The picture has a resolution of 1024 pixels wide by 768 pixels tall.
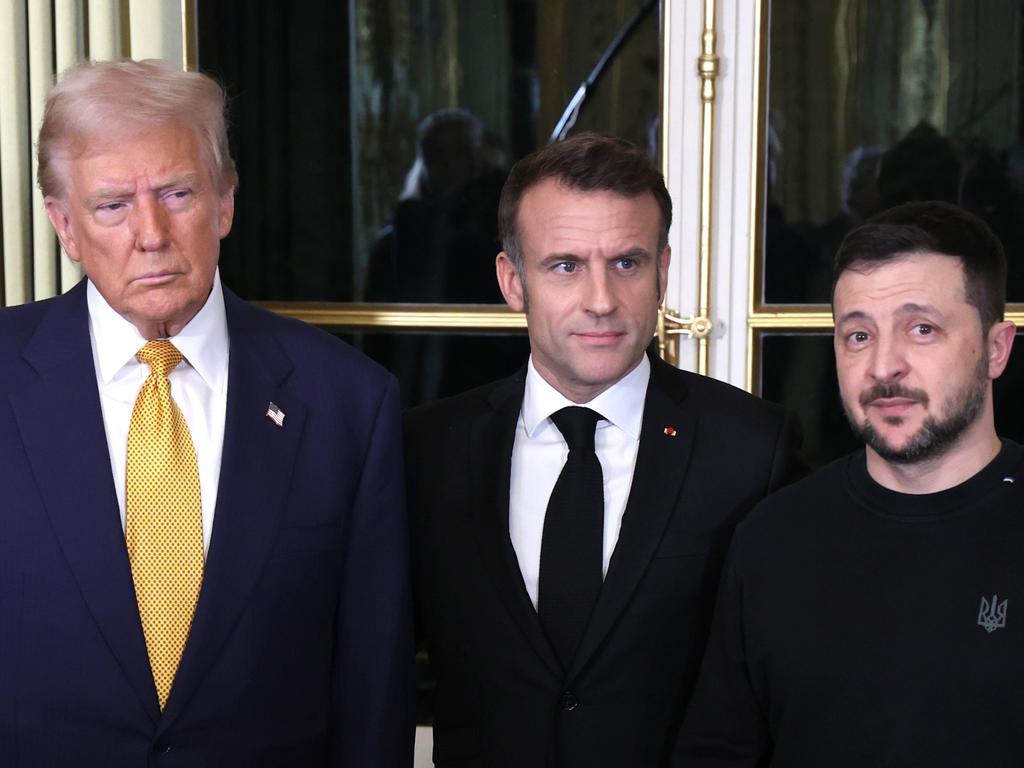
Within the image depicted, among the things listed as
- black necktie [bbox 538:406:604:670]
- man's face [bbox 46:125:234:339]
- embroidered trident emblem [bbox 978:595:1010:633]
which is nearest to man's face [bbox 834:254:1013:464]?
embroidered trident emblem [bbox 978:595:1010:633]

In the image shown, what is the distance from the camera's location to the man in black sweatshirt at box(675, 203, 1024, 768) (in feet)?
5.19

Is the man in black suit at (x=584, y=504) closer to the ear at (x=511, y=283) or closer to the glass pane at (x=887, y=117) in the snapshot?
the ear at (x=511, y=283)

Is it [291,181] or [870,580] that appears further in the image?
[291,181]

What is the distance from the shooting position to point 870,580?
5.46ft

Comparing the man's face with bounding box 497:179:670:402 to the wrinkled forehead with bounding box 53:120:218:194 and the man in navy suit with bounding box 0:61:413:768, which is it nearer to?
the man in navy suit with bounding box 0:61:413:768

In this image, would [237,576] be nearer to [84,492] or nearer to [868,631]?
[84,492]

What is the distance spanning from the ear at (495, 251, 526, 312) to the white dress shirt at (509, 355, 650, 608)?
4.3 inches

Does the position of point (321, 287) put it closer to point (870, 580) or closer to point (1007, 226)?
point (1007, 226)

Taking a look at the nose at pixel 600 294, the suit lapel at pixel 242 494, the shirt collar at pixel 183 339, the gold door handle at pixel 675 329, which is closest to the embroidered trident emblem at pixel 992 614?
the nose at pixel 600 294

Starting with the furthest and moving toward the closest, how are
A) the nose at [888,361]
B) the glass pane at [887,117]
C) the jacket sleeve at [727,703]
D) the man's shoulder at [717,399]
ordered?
1. the glass pane at [887,117]
2. the man's shoulder at [717,399]
3. the jacket sleeve at [727,703]
4. the nose at [888,361]

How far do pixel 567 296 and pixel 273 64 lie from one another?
1587mm

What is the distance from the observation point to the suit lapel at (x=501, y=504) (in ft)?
6.07

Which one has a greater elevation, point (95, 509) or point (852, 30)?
point (852, 30)

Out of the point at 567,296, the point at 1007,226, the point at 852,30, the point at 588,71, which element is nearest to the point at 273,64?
the point at 588,71
